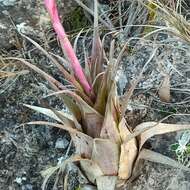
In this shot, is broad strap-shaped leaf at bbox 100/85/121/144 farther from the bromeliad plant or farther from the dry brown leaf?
the dry brown leaf

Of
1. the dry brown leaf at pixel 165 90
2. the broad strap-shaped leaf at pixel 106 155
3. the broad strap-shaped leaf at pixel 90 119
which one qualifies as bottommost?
the broad strap-shaped leaf at pixel 106 155

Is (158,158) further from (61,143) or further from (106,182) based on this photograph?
(61,143)

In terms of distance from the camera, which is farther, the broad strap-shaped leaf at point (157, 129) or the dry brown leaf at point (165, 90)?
the dry brown leaf at point (165, 90)

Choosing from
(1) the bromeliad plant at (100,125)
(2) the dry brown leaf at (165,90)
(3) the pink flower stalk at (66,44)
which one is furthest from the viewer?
(2) the dry brown leaf at (165,90)

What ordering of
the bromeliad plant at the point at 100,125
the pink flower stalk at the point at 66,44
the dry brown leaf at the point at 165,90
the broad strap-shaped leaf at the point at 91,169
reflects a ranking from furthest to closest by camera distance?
the dry brown leaf at the point at 165,90
the broad strap-shaped leaf at the point at 91,169
the bromeliad plant at the point at 100,125
the pink flower stalk at the point at 66,44

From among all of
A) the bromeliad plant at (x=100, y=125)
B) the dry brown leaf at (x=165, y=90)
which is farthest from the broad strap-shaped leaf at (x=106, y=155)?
the dry brown leaf at (x=165, y=90)

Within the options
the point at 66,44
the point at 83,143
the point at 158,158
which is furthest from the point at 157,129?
the point at 66,44

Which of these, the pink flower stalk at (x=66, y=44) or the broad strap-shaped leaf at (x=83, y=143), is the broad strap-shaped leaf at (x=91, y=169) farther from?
the pink flower stalk at (x=66, y=44)
